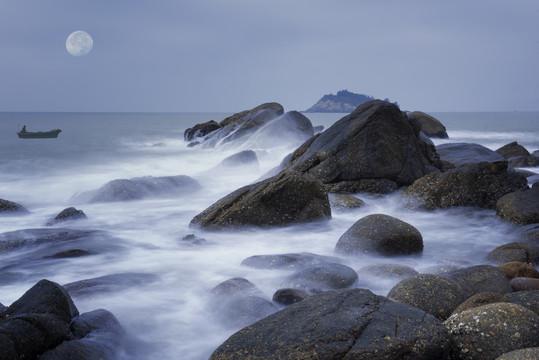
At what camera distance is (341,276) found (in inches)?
205

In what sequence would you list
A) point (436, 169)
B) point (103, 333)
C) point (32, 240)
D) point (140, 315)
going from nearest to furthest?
point (103, 333) → point (140, 315) → point (32, 240) → point (436, 169)

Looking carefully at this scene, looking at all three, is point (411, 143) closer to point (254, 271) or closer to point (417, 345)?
point (254, 271)

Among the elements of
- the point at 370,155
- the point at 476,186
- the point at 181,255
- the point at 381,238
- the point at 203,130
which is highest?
the point at 203,130

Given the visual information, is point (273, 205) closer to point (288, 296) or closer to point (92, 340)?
point (288, 296)

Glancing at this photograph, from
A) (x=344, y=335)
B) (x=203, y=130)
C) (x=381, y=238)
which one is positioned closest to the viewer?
(x=344, y=335)

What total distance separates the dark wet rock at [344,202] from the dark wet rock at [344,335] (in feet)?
18.1

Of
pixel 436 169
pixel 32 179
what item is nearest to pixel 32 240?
pixel 436 169

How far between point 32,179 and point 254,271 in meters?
12.8

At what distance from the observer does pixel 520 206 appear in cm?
777

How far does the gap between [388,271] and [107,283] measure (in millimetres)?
3237

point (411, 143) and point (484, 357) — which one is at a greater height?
point (411, 143)

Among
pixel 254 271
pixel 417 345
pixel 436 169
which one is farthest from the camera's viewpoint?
pixel 436 169

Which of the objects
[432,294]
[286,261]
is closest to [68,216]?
[286,261]

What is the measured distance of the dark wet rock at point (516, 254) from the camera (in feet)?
19.1
